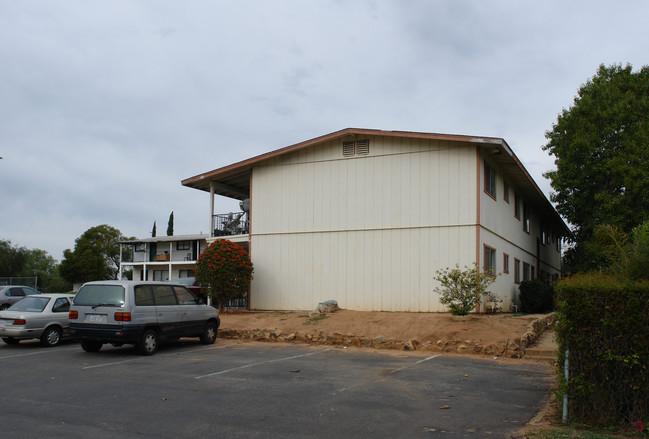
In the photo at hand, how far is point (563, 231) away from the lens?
127ft

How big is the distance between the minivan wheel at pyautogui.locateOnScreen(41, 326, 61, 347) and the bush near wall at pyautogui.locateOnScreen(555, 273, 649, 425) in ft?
42.2

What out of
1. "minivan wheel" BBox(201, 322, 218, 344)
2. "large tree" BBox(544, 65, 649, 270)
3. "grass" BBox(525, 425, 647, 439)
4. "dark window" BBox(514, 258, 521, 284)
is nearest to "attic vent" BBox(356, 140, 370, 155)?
"minivan wheel" BBox(201, 322, 218, 344)

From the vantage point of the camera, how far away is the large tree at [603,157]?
25.9 meters

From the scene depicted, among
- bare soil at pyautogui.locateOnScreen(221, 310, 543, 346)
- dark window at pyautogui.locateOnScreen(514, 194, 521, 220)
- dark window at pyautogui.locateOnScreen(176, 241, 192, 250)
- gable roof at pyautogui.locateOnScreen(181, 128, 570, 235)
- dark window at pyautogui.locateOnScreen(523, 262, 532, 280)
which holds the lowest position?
bare soil at pyautogui.locateOnScreen(221, 310, 543, 346)

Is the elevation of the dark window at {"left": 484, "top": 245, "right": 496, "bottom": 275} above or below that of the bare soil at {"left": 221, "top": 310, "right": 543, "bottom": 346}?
above

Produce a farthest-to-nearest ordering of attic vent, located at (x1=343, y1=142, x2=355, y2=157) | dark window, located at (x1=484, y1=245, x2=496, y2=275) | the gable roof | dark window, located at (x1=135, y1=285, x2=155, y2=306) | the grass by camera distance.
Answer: attic vent, located at (x1=343, y1=142, x2=355, y2=157) → dark window, located at (x1=484, y1=245, x2=496, y2=275) → the gable roof → dark window, located at (x1=135, y1=285, x2=155, y2=306) → the grass

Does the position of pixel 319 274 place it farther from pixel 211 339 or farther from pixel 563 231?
pixel 563 231

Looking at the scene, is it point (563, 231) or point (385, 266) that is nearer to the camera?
point (385, 266)

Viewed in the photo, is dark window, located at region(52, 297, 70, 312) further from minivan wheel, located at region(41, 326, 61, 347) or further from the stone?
the stone

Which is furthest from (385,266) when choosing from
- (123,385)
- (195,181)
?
(123,385)

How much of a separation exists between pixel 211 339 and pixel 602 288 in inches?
435

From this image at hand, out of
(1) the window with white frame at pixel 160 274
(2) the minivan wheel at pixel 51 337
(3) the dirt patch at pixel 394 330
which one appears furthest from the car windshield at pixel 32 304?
(1) the window with white frame at pixel 160 274

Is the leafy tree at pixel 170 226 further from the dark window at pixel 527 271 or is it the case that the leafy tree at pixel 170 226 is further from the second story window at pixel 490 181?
the second story window at pixel 490 181

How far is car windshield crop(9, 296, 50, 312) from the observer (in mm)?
14789
